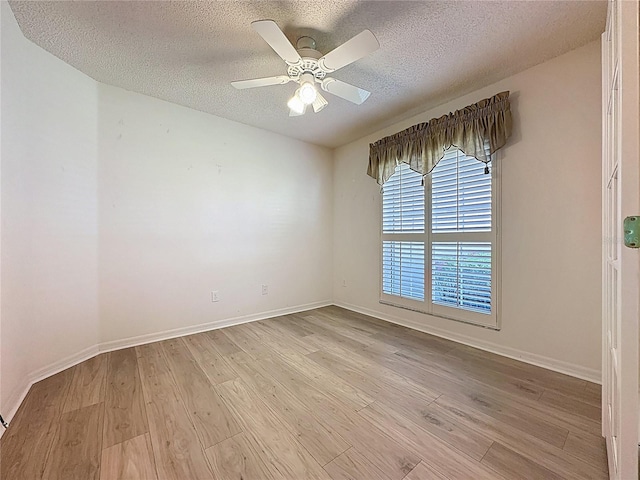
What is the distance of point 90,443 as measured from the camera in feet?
4.29

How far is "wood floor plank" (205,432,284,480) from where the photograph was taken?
113 centimetres

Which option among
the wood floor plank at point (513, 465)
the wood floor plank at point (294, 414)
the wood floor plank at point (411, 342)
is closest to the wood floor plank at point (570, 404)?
the wood floor plank at point (513, 465)

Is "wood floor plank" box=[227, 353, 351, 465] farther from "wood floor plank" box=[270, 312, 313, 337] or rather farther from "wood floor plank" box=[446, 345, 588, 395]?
"wood floor plank" box=[446, 345, 588, 395]

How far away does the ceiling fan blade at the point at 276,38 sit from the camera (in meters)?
1.36

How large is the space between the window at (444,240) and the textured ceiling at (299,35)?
834 mm

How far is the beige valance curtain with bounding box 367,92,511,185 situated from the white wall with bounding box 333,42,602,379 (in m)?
0.13

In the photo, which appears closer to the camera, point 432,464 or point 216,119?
point 432,464

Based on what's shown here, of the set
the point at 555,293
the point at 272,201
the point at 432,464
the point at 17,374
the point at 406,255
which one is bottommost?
the point at 432,464

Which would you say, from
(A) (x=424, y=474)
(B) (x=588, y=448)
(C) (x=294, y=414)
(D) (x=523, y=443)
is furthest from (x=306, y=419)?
(B) (x=588, y=448)

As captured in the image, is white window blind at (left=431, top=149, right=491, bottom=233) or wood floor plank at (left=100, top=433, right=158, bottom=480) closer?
wood floor plank at (left=100, top=433, right=158, bottom=480)

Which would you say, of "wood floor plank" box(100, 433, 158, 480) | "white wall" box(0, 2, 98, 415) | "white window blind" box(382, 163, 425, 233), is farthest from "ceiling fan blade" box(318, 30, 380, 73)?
"wood floor plank" box(100, 433, 158, 480)

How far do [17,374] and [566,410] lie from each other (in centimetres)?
337

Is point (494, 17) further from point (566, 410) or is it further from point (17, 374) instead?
point (17, 374)

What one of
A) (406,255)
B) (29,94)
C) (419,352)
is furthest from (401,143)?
(29,94)
